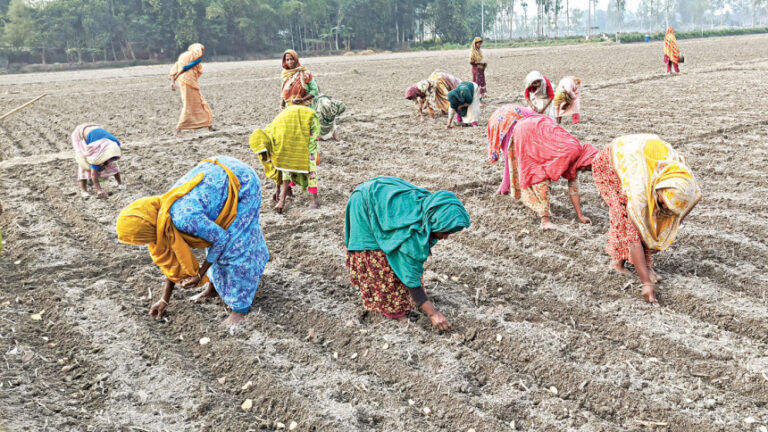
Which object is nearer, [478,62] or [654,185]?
[654,185]

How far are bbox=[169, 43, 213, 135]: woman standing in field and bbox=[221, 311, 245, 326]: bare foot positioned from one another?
6355mm

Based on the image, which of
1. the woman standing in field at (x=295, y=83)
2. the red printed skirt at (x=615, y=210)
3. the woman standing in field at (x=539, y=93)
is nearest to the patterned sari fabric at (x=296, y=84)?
the woman standing in field at (x=295, y=83)

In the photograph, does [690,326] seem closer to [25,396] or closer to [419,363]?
[419,363]

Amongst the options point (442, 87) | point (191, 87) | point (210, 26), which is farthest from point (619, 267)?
point (210, 26)

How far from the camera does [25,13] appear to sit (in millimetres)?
40000

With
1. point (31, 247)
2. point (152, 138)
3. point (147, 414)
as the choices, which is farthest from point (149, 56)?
point (147, 414)

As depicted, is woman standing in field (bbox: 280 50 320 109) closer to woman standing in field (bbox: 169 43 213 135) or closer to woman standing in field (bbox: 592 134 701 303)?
woman standing in field (bbox: 169 43 213 135)

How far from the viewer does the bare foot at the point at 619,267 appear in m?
4.04

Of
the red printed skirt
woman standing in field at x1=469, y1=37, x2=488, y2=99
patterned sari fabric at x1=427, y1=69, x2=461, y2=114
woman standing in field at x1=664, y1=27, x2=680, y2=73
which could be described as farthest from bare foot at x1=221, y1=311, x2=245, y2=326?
woman standing in field at x1=664, y1=27, x2=680, y2=73

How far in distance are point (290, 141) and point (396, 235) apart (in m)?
2.46

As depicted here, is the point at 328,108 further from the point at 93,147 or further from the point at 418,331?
the point at 418,331

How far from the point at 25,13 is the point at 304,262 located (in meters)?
45.1

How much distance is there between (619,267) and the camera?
4.08m

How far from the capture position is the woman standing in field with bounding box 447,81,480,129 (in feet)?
29.4
